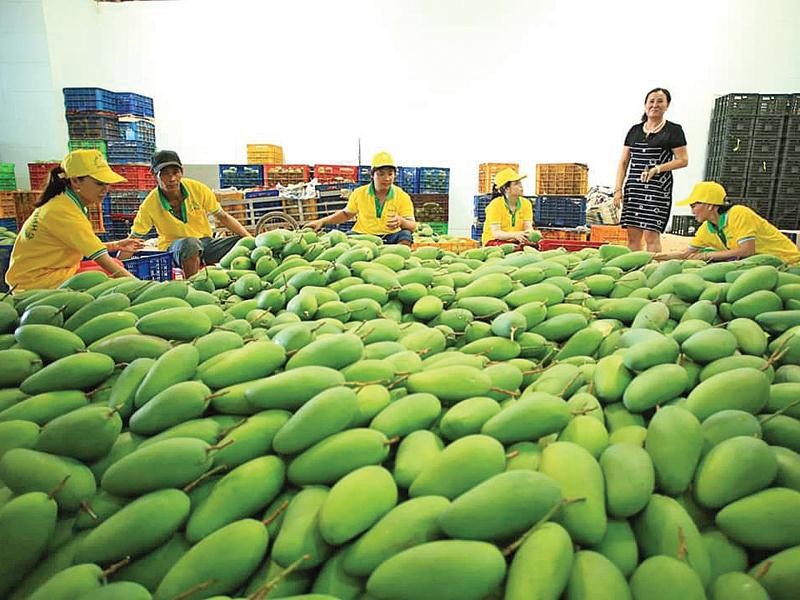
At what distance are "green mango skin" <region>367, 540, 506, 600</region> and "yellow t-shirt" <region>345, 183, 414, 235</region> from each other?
3.80 meters

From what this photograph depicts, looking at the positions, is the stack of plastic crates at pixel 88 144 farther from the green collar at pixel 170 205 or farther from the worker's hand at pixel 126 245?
the worker's hand at pixel 126 245

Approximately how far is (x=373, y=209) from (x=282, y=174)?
3.30 m

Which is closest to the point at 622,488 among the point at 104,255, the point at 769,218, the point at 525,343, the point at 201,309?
the point at 525,343

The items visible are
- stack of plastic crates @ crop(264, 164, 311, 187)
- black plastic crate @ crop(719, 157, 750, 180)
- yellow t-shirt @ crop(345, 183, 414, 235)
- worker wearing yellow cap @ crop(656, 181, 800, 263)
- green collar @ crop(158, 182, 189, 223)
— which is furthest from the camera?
stack of plastic crates @ crop(264, 164, 311, 187)

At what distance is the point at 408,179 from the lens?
7.39 meters

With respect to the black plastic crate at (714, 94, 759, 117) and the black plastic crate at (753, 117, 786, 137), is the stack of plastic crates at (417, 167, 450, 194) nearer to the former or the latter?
the black plastic crate at (714, 94, 759, 117)

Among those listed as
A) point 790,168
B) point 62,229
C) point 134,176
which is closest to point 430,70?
point 134,176

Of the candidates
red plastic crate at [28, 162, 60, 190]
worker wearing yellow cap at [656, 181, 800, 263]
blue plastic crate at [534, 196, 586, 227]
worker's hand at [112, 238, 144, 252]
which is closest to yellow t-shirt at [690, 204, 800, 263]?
worker wearing yellow cap at [656, 181, 800, 263]

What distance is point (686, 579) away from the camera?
62 cm

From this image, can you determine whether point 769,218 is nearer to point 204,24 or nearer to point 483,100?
point 483,100

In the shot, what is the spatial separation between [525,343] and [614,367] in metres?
0.26

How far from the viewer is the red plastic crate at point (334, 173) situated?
23.7 ft

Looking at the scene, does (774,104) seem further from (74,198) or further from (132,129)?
(132,129)

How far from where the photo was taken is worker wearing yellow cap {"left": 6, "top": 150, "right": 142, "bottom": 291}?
264 centimetres
